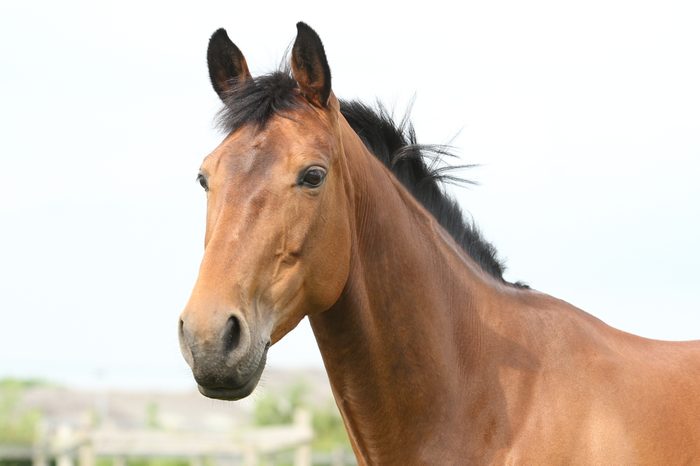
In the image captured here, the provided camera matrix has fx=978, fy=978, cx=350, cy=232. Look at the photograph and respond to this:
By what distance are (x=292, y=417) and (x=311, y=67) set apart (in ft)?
77.0

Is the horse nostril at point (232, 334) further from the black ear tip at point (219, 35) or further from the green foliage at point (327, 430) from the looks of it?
the green foliage at point (327, 430)

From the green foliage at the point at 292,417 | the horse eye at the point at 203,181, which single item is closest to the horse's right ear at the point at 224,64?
the horse eye at the point at 203,181

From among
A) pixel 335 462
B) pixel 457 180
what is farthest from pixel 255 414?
pixel 457 180

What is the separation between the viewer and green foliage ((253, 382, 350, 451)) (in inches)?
1055

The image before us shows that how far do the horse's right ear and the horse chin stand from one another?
4.87 feet

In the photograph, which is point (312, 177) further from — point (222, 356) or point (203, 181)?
point (222, 356)

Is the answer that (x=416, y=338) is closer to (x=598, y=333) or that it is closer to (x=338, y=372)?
(x=338, y=372)

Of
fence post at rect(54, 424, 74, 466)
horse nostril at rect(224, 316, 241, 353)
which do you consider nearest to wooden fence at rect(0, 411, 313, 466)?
fence post at rect(54, 424, 74, 466)

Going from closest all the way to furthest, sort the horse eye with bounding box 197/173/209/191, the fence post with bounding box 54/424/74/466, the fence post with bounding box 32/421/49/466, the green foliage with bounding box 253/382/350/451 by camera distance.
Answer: the horse eye with bounding box 197/173/209/191 < the fence post with bounding box 54/424/74/466 < the fence post with bounding box 32/421/49/466 < the green foliage with bounding box 253/382/350/451

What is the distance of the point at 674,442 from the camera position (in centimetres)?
424

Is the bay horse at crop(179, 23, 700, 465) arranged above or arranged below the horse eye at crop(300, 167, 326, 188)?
below

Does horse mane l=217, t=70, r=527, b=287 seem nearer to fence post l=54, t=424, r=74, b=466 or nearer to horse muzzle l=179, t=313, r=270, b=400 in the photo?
horse muzzle l=179, t=313, r=270, b=400

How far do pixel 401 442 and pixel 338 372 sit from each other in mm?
401

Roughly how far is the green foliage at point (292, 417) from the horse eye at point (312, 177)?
75.1 ft
